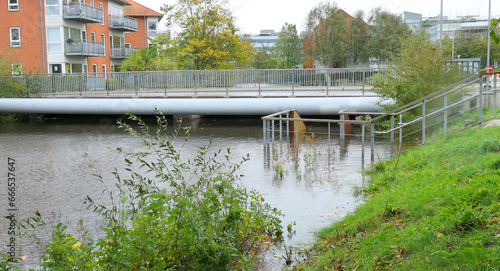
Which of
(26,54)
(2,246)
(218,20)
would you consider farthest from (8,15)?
(2,246)

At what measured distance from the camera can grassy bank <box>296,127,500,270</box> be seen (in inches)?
185

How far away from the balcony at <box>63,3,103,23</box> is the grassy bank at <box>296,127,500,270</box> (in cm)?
3713

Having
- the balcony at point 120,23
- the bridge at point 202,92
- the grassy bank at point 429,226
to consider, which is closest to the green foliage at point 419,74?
the bridge at point 202,92

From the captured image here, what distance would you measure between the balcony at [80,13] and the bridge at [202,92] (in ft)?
44.5

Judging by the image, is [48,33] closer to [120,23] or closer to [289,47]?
[120,23]

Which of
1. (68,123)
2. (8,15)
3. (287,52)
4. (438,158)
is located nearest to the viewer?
(438,158)

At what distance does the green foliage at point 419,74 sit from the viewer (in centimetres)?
1716

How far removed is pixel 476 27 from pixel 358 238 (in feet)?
192

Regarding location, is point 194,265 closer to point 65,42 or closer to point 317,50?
point 65,42

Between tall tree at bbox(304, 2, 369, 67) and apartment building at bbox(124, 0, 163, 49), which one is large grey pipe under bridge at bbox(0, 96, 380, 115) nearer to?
apartment building at bbox(124, 0, 163, 49)

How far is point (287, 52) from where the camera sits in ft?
243

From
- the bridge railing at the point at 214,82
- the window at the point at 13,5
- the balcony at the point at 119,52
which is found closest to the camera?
the bridge railing at the point at 214,82

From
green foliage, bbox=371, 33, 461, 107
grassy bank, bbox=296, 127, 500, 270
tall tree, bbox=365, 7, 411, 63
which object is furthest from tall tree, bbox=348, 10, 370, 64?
grassy bank, bbox=296, 127, 500, 270

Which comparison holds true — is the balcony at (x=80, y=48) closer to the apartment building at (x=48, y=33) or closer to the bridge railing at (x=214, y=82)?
the apartment building at (x=48, y=33)
